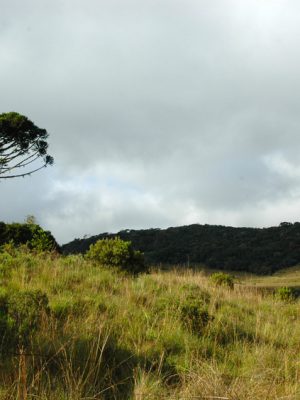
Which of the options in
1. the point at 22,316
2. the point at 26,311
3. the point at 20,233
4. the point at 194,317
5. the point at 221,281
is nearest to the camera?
the point at 22,316

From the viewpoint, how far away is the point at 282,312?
37.6 feet

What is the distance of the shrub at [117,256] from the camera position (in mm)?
14305

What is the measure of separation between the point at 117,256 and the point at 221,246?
91.1 ft

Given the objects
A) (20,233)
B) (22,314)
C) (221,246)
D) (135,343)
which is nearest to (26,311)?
(22,314)

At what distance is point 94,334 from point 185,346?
1209 mm

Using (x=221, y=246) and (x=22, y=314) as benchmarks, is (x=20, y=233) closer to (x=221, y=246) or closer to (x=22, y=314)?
(x=22, y=314)

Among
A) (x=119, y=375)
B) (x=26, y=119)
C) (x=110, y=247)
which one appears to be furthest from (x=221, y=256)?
(x=119, y=375)

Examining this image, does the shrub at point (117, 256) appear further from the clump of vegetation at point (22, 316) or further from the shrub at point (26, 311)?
the shrub at point (26, 311)

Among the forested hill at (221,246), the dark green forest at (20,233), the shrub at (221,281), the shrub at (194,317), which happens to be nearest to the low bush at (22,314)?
A: the shrub at (194,317)

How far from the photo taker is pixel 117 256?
14312 millimetres

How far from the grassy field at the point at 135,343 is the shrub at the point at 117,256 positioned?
185 centimetres

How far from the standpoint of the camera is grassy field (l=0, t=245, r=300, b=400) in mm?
4426

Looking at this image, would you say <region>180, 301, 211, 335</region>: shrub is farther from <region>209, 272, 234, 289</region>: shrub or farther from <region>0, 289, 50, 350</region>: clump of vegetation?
<region>209, 272, 234, 289</region>: shrub

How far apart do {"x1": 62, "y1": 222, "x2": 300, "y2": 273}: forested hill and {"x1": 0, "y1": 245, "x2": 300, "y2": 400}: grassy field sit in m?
20.8
